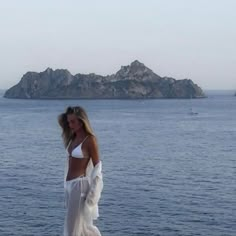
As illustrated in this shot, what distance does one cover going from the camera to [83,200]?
7.15 meters

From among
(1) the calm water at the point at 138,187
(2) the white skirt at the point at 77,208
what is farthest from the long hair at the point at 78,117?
(1) the calm water at the point at 138,187

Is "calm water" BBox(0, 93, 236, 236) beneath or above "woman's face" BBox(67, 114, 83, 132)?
beneath

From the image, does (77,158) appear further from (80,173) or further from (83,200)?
(83,200)

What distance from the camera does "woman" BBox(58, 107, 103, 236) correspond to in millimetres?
7012

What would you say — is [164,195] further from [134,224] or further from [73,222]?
[73,222]

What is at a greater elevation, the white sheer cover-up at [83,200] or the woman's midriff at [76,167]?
the woman's midriff at [76,167]

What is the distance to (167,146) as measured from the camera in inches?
2437

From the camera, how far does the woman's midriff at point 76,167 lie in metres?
7.12

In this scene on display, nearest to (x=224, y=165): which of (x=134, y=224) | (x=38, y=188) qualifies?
(x=38, y=188)

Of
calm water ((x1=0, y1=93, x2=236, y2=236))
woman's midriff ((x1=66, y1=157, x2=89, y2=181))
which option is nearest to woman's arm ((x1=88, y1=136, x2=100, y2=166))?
woman's midriff ((x1=66, y1=157, x2=89, y2=181))

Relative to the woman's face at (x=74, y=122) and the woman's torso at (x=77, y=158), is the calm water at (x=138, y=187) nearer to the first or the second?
the woman's torso at (x=77, y=158)

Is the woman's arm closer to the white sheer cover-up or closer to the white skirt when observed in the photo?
the white sheer cover-up

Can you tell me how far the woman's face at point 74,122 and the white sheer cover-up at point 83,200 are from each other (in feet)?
1.41

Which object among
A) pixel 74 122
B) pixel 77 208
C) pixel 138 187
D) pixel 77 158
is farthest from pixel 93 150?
pixel 138 187
